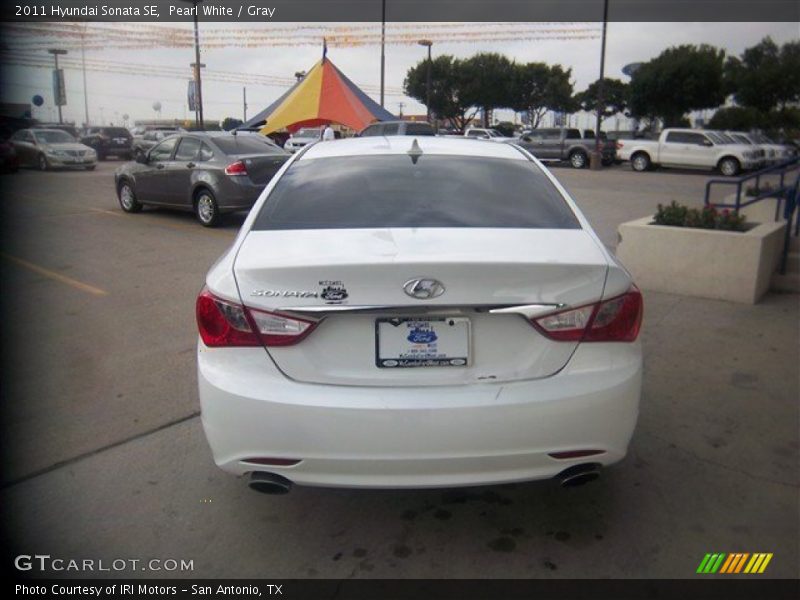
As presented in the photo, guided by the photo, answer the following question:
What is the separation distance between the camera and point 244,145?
11773 millimetres

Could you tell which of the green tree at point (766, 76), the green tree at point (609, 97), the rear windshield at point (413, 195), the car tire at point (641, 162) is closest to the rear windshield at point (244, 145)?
the rear windshield at point (413, 195)

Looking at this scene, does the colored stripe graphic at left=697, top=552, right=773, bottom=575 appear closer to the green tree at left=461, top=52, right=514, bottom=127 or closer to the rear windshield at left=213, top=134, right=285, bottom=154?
the rear windshield at left=213, top=134, right=285, bottom=154

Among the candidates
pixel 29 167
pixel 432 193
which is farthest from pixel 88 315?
pixel 29 167

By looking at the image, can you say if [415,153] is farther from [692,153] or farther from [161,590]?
[692,153]

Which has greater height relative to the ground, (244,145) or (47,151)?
(244,145)

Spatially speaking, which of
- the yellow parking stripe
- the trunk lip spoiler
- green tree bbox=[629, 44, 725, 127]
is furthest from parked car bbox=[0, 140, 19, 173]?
green tree bbox=[629, 44, 725, 127]

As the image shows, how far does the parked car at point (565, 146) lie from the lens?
3031cm

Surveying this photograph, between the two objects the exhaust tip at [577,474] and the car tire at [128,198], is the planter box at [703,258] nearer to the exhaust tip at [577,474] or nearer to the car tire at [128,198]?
the exhaust tip at [577,474]

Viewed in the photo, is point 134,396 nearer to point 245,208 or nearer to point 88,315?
point 88,315

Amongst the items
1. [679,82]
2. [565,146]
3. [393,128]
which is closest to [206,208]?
[393,128]

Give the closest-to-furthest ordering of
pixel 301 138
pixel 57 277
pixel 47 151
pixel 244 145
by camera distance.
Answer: pixel 57 277 → pixel 244 145 → pixel 47 151 → pixel 301 138

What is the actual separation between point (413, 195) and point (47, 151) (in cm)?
2315

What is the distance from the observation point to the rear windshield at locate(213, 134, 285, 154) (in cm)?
1155

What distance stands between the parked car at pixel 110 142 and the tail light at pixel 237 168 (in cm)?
2401
